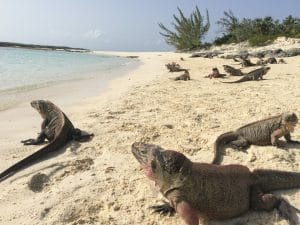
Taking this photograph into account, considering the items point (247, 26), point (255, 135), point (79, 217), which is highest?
point (247, 26)

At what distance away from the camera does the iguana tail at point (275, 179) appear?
13.5 feet

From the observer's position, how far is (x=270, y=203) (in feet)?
12.9

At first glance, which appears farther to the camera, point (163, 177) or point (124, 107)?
point (124, 107)

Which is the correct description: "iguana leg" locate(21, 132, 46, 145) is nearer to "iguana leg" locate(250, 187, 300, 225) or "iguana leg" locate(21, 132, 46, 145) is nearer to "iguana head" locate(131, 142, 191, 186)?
"iguana head" locate(131, 142, 191, 186)

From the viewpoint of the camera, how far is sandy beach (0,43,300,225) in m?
4.19

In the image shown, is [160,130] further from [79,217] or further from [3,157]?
[79,217]

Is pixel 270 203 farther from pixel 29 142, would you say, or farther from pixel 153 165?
pixel 29 142

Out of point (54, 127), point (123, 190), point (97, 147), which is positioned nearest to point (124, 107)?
point (54, 127)

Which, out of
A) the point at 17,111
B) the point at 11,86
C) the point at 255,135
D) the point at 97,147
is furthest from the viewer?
the point at 11,86

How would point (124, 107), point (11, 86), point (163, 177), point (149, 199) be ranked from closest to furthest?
point (163, 177) → point (149, 199) → point (124, 107) → point (11, 86)

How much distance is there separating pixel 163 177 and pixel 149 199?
72cm

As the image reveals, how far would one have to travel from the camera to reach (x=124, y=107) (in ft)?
29.4

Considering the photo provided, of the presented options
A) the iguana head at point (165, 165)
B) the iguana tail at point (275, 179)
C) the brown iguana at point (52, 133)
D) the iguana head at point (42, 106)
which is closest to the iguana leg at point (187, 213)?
the iguana head at point (165, 165)

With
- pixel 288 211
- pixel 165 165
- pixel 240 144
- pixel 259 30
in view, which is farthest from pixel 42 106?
pixel 259 30
